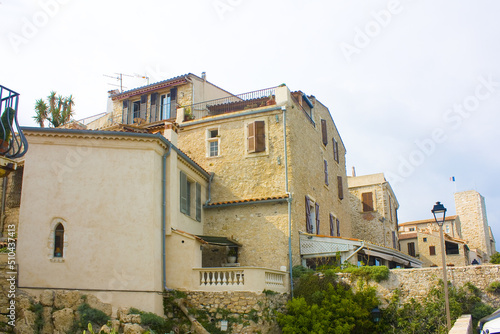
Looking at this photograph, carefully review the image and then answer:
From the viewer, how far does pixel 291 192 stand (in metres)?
21.0

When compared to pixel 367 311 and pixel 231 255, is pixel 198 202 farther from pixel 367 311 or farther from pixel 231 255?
pixel 367 311

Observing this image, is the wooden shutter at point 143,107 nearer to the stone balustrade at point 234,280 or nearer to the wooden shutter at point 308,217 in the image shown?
the wooden shutter at point 308,217

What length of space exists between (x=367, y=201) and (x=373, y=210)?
860mm

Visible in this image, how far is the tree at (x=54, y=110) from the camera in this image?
90.5 ft

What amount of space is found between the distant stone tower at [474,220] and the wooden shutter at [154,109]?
38192 millimetres

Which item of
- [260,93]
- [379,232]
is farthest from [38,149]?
[379,232]

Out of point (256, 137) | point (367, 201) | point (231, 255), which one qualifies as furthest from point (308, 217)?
point (367, 201)

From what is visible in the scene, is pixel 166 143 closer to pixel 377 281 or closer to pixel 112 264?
pixel 112 264

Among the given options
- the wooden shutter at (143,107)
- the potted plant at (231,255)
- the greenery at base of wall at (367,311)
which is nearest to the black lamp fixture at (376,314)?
the greenery at base of wall at (367,311)

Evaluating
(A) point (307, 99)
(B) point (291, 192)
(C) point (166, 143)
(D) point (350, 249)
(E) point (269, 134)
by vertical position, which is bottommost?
(D) point (350, 249)

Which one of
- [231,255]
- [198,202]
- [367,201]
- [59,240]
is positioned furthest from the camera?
[367,201]

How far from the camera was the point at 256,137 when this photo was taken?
73.0 feet

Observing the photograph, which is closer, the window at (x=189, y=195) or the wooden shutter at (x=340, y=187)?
the window at (x=189, y=195)

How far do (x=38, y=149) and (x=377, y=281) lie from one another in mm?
12767
